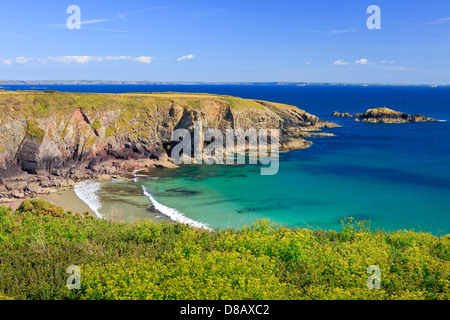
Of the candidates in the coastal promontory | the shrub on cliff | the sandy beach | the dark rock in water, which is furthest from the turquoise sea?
the shrub on cliff

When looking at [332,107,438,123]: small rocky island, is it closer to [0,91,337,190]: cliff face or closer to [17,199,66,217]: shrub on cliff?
[0,91,337,190]: cliff face

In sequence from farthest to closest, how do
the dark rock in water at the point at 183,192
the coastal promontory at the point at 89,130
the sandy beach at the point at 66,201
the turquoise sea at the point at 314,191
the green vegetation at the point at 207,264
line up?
1. the coastal promontory at the point at 89,130
2. the dark rock in water at the point at 183,192
3. the sandy beach at the point at 66,201
4. the turquoise sea at the point at 314,191
5. the green vegetation at the point at 207,264

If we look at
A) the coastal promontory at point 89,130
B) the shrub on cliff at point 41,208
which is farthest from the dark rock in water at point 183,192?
the shrub on cliff at point 41,208

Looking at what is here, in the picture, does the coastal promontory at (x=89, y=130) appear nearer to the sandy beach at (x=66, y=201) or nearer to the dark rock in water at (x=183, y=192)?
the sandy beach at (x=66, y=201)

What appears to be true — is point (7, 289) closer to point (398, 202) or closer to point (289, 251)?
point (289, 251)

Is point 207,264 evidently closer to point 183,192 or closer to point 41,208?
point 41,208
